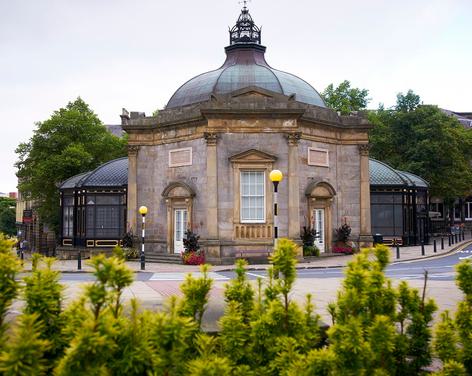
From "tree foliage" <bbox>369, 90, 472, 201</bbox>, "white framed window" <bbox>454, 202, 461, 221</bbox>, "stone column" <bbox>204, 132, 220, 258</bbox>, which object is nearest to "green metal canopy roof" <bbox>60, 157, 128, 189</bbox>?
"stone column" <bbox>204, 132, 220, 258</bbox>

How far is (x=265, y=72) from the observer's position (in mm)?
31672

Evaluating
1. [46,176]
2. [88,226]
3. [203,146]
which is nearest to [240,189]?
[203,146]

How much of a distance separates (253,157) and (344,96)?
32.1 meters

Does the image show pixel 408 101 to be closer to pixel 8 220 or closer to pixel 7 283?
pixel 7 283

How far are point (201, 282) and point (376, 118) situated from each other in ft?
163

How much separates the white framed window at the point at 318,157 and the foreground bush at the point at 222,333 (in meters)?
22.5

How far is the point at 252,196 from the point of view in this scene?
87.7 feet

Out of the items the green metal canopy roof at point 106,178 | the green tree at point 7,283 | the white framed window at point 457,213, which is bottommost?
the green tree at point 7,283

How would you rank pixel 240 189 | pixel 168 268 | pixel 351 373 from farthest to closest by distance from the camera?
pixel 240 189 < pixel 168 268 < pixel 351 373

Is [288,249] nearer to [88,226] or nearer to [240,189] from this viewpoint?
[240,189]

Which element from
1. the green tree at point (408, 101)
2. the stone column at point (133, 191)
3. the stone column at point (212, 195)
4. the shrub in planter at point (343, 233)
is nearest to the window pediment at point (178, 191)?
the stone column at point (212, 195)

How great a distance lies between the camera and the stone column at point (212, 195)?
2591 cm

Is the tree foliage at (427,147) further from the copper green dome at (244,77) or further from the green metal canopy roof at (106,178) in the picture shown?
the green metal canopy roof at (106,178)

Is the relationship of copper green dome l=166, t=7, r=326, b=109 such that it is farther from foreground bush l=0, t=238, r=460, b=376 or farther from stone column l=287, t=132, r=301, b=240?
foreground bush l=0, t=238, r=460, b=376
